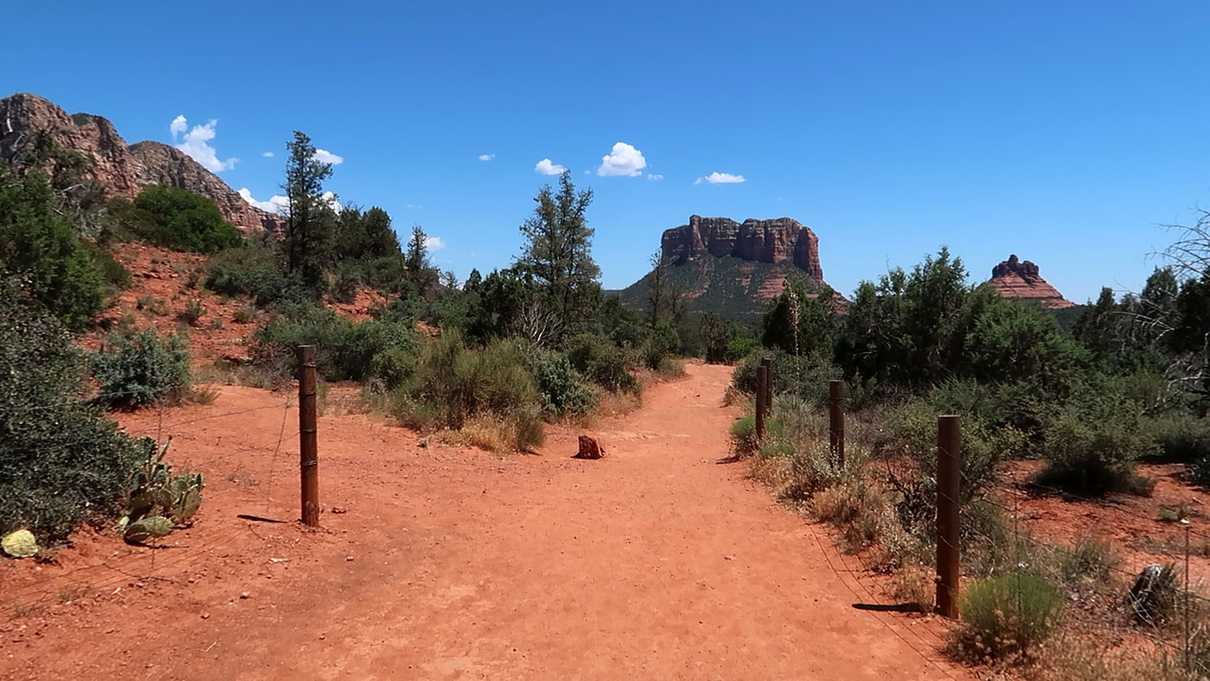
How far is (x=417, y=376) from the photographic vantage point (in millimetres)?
13523

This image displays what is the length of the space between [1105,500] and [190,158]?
10225 centimetres

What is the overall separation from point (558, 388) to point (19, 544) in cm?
1181

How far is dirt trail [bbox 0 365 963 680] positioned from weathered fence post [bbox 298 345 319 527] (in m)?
0.28

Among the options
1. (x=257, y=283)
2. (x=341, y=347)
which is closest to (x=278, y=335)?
(x=341, y=347)

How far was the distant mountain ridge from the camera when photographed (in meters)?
87.0

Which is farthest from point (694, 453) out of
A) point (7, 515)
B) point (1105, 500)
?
point (7, 515)

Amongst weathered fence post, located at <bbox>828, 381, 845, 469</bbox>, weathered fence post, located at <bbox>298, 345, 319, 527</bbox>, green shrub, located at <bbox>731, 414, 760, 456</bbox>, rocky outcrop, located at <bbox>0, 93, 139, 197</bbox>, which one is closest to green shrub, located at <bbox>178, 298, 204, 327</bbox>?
green shrub, located at <bbox>731, 414, 760, 456</bbox>

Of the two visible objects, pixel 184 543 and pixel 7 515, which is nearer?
pixel 7 515

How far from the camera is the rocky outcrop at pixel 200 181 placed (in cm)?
7969

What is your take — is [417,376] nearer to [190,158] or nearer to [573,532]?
[573,532]

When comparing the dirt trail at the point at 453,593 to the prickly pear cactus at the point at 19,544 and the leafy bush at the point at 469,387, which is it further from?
the leafy bush at the point at 469,387

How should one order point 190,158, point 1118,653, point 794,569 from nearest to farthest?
point 1118,653
point 794,569
point 190,158

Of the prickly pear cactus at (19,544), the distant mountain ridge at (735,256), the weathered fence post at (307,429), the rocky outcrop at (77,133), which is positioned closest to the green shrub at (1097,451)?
the weathered fence post at (307,429)

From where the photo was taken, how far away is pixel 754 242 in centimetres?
10012
